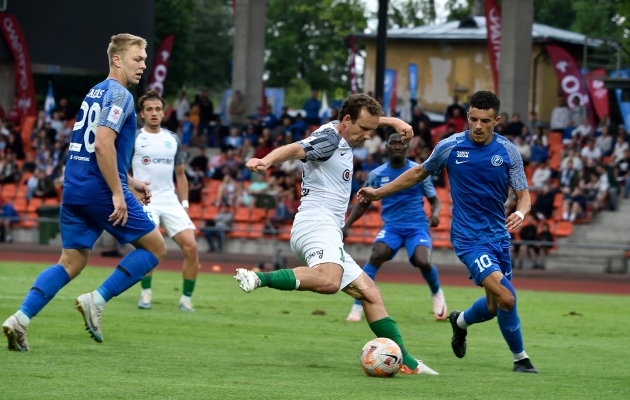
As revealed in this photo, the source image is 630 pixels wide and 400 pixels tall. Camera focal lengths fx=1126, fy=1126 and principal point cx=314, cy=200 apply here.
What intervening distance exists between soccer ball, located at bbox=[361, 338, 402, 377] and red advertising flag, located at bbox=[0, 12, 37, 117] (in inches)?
787

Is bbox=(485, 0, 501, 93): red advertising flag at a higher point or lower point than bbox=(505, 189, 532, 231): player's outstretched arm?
higher

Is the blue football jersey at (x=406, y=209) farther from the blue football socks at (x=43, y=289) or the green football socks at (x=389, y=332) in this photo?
the blue football socks at (x=43, y=289)

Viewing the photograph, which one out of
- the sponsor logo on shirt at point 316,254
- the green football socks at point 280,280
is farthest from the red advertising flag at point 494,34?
the green football socks at point 280,280

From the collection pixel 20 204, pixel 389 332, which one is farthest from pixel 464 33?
pixel 389 332

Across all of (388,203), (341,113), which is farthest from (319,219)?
(388,203)

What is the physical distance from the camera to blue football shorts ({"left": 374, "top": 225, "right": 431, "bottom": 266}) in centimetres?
1440

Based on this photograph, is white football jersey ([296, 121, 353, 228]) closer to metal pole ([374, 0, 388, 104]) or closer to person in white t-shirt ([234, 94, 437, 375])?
person in white t-shirt ([234, 94, 437, 375])

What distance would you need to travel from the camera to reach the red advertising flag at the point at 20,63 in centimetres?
2777

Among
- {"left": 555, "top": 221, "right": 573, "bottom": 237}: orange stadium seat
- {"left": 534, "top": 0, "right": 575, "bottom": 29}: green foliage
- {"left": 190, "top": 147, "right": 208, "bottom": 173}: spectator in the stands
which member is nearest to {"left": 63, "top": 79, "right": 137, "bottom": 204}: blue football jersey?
{"left": 555, "top": 221, "right": 573, "bottom": 237}: orange stadium seat

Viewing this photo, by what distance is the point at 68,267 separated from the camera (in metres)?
9.12

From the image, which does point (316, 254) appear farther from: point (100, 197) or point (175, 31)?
point (175, 31)

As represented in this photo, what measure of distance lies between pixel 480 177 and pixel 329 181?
1.30 metres

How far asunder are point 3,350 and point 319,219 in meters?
2.73

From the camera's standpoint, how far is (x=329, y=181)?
9.21 m
